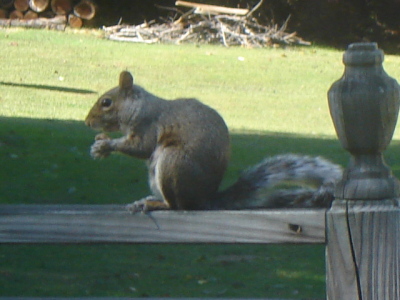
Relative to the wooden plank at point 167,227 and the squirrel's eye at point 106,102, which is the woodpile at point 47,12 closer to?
the squirrel's eye at point 106,102

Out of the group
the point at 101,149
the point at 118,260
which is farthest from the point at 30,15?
the point at 101,149

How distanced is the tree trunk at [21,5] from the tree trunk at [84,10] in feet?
3.70

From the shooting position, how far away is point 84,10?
19.4m

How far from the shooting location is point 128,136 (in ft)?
8.31

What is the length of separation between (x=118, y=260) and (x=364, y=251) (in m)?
3.30

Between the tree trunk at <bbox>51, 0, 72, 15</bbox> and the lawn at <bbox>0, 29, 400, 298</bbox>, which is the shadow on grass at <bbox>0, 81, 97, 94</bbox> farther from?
the tree trunk at <bbox>51, 0, 72, 15</bbox>

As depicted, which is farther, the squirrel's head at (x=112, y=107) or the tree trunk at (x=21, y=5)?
the tree trunk at (x=21, y=5)

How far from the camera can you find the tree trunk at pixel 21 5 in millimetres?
19016

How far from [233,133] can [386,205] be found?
7472mm

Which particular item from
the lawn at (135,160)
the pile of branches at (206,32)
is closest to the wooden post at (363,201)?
the lawn at (135,160)

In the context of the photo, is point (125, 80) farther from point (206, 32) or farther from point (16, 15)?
point (16, 15)

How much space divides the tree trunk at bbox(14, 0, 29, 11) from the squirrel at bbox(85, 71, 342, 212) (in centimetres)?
1703

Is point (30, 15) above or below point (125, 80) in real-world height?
above

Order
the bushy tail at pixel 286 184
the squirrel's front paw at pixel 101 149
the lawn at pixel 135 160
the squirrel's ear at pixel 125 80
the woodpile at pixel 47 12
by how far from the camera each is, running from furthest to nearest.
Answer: the woodpile at pixel 47 12, the lawn at pixel 135 160, the squirrel's ear at pixel 125 80, the squirrel's front paw at pixel 101 149, the bushy tail at pixel 286 184
